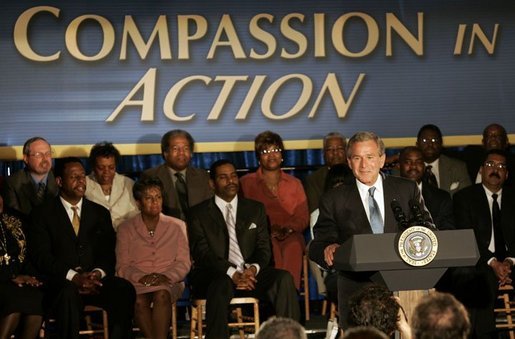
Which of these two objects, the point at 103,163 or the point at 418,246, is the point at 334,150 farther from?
the point at 418,246

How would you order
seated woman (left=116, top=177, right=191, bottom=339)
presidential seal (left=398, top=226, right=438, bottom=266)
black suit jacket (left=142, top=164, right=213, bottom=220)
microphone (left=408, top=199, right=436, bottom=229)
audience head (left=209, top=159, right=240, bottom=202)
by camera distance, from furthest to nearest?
black suit jacket (left=142, top=164, right=213, bottom=220) < audience head (left=209, top=159, right=240, bottom=202) < seated woman (left=116, top=177, right=191, bottom=339) < microphone (left=408, top=199, right=436, bottom=229) < presidential seal (left=398, top=226, right=438, bottom=266)

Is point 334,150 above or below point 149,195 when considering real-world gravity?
above

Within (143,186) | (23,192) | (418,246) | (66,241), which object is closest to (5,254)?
(66,241)

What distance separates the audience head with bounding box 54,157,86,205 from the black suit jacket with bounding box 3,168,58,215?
0.99 ft

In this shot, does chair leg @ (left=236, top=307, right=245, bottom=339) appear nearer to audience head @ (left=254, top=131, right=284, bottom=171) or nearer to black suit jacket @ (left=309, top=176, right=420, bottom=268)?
audience head @ (left=254, top=131, right=284, bottom=171)

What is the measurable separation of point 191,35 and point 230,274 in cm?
242

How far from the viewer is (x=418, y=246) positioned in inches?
163

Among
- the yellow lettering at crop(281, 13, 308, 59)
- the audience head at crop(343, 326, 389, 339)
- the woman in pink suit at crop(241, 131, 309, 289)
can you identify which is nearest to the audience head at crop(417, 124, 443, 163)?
the woman in pink suit at crop(241, 131, 309, 289)

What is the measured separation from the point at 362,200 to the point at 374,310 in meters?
1.27

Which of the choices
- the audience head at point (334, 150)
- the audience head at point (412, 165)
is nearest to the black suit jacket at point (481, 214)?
the audience head at point (412, 165)

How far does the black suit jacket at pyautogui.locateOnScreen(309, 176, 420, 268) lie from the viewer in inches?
185

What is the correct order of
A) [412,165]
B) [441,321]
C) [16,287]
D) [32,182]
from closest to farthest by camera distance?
[441,321] < [16,287] < [412,165] < [32,182]

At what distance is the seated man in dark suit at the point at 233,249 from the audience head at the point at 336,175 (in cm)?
52

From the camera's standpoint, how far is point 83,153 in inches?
319
